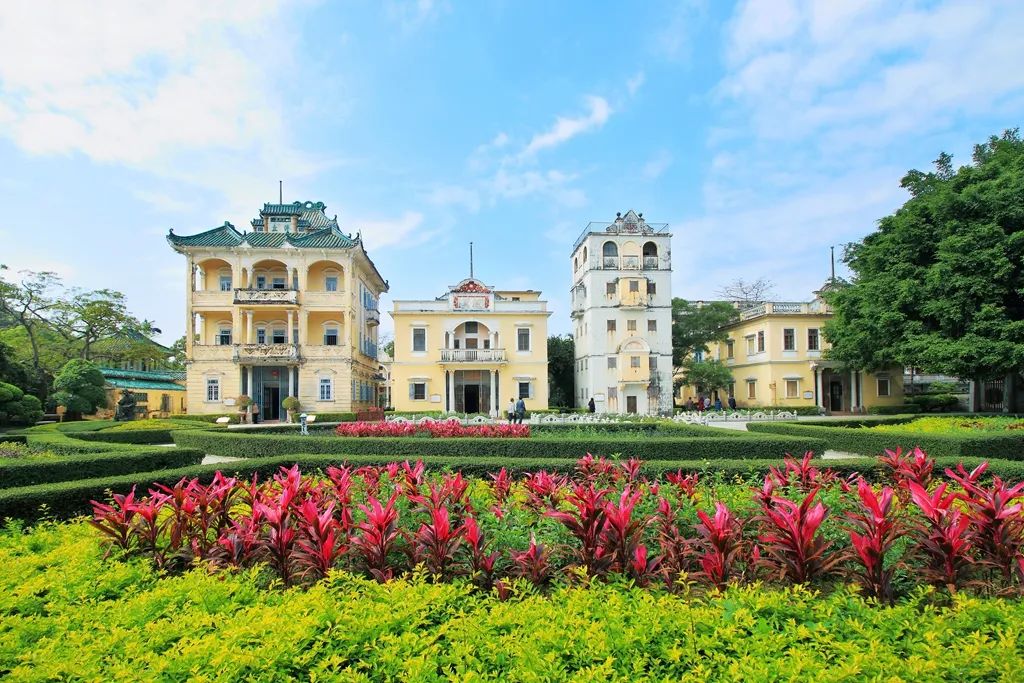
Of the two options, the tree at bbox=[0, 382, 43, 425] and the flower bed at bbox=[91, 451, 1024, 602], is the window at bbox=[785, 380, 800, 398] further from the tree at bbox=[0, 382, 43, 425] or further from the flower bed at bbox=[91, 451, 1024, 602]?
the tree at bbox=[0, 382, 43, 425]

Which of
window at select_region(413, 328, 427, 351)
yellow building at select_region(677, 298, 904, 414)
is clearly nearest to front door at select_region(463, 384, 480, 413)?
window at select_region(413, 328, 427, 351)

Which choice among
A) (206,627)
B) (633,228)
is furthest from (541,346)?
(206,627)

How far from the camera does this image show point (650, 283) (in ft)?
116

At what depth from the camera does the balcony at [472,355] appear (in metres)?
32.8

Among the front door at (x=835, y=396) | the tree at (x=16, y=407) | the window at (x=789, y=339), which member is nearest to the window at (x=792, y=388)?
the window at (x=789, y=339)

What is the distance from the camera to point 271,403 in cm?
3092

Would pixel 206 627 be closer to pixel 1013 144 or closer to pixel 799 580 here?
pixel 799 580

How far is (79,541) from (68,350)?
133 ft

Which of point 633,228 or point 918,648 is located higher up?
point 633,228

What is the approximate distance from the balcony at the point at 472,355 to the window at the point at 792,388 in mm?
19194

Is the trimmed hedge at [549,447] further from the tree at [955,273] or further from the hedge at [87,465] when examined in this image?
the tree at [955,273]

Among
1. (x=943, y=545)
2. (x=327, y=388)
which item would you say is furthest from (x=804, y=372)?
(x=943, y=545)

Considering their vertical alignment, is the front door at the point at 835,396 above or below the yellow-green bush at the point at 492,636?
below

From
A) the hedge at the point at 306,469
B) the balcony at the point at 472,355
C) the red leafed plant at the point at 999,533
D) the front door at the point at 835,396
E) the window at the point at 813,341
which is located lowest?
the front door at the point at 835,396
